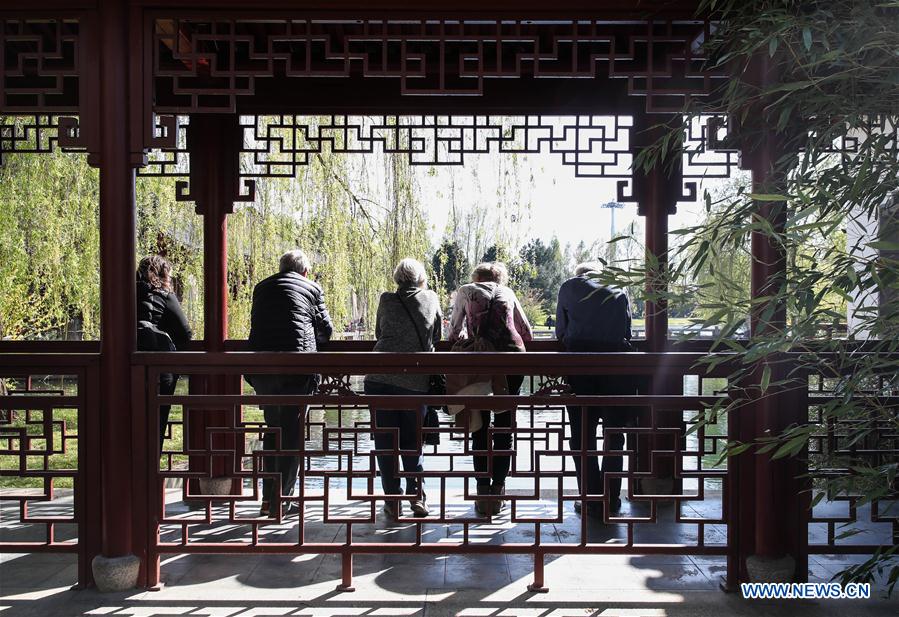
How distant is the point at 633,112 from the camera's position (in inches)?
180

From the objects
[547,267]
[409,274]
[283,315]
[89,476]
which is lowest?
[89,476]

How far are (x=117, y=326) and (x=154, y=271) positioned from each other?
129 cm

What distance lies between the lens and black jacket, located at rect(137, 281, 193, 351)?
4.17m

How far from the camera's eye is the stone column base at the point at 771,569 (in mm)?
2973

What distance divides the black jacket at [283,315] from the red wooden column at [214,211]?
64 centimetres

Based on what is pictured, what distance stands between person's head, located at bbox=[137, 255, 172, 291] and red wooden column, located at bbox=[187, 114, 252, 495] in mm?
304

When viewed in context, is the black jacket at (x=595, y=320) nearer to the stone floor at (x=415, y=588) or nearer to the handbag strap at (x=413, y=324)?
the handbag strap at (x=413, y=324)

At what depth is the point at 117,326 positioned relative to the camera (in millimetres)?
3008

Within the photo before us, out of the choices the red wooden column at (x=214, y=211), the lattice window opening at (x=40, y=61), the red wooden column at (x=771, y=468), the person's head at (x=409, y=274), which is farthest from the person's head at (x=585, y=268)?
the lattice window opening at (x=40, y=61)

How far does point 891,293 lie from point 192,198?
3.58 metres

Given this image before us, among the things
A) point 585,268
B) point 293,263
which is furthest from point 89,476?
point 585,268

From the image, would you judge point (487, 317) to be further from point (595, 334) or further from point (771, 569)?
point (771, 569)

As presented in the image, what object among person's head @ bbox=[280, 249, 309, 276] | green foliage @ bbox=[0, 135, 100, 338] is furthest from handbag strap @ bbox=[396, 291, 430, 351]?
green foliage @ bbox=[0, 135, 100, 338]

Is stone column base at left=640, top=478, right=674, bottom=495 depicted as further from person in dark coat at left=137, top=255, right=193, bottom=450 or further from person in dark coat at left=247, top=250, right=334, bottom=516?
person in dark coat at left=137, top=255, right=193, bottom=450
